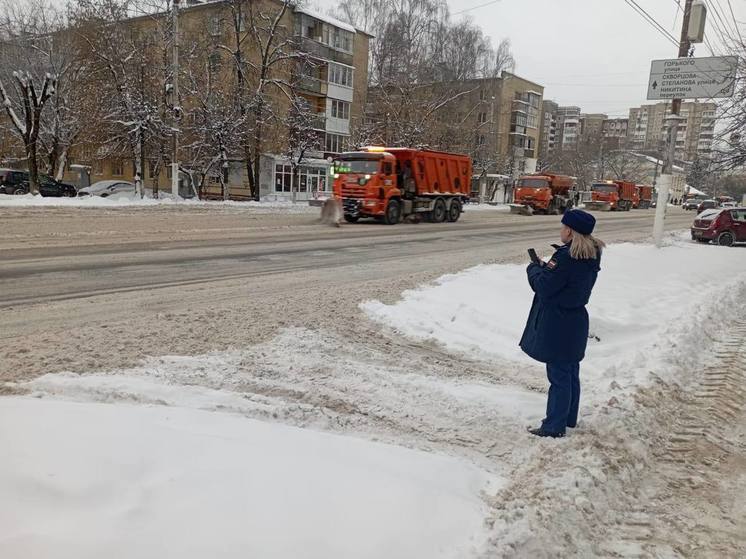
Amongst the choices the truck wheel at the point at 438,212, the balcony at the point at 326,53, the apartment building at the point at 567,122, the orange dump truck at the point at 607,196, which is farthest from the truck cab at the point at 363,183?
the apartment building at the point at 567,122

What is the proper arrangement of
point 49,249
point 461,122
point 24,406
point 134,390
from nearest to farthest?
point 24,406 < point 134,390 < point 49,249 < point 461,122

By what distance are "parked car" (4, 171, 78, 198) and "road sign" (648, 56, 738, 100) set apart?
92.4ft

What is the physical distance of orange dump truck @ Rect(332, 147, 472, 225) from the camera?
23000 mm

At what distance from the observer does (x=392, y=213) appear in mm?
23844

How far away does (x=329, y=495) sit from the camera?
294 centimetres

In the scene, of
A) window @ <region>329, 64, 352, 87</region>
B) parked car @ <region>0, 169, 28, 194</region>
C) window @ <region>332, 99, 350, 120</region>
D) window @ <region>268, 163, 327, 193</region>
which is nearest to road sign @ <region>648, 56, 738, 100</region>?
parked car @ <region>0, 169, 28, 194</region>

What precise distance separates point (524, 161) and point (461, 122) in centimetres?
3662

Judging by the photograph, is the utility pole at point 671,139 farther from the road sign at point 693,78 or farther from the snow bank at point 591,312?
the snow bank at point 591,312

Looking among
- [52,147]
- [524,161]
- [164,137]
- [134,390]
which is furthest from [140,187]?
[524,161]

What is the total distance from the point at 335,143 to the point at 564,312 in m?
50.2

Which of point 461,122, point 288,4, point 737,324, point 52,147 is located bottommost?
point 737,324

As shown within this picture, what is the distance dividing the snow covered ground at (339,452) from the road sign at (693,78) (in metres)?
9.94

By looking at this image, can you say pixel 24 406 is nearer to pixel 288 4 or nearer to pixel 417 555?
pixel 417 555

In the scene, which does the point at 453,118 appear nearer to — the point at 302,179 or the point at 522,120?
the point at 302,179
